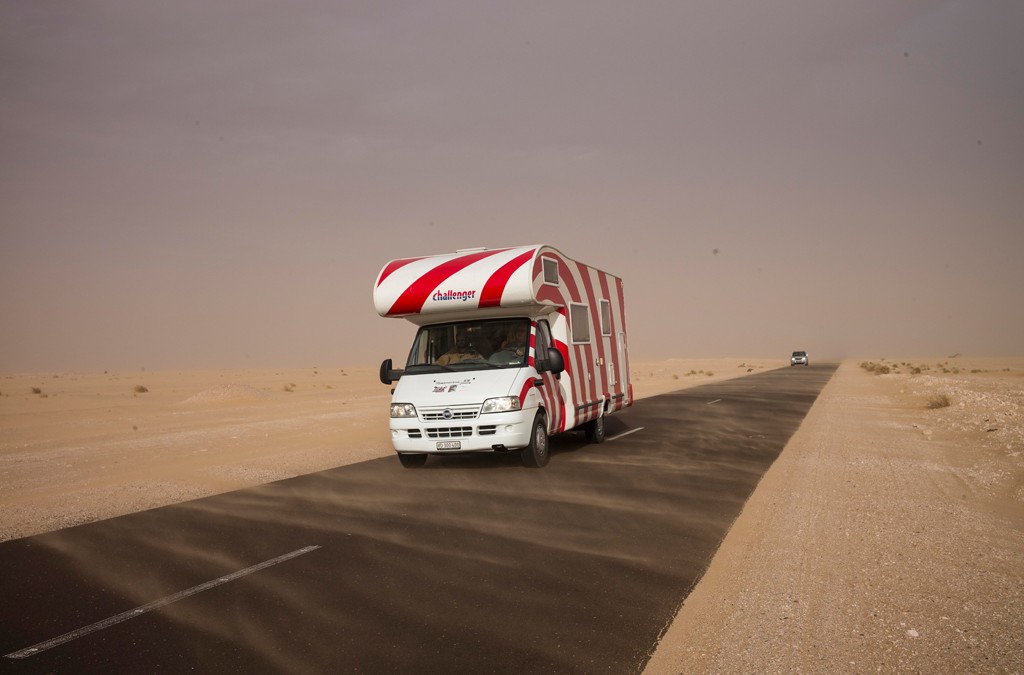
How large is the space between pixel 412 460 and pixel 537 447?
2018mm

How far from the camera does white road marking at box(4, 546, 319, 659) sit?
4.46 m

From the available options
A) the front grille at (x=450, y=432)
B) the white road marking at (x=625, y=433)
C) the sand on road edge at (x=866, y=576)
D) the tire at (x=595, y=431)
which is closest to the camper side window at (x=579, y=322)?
the tire at (x=595, y=431)

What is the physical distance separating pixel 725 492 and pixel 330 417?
16.0 m

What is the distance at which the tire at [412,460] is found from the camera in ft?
37.0

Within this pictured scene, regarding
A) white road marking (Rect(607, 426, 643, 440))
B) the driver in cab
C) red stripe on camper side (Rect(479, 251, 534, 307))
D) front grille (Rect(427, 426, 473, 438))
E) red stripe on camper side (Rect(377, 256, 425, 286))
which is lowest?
white road marking (Rect(607, 426, 643, 440))

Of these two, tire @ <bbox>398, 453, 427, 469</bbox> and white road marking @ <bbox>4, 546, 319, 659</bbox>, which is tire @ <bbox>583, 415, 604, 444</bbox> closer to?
tire @ <bbox>398, 453, 427, 469</bbox>

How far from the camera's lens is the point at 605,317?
585 inches

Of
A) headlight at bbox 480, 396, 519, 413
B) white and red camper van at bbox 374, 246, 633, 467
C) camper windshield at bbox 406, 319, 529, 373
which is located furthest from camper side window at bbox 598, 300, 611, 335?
headlight at bbox 480, 396, 519, 413

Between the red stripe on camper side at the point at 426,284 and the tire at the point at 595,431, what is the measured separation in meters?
4.13

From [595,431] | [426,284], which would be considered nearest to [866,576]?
[426,284]

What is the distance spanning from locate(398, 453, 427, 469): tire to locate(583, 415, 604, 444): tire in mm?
3744

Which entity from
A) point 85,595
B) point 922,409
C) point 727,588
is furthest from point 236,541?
point 922,409

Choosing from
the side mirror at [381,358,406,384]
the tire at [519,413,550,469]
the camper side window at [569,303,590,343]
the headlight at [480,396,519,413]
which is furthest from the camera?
the camper side window at [569,303,590,343]

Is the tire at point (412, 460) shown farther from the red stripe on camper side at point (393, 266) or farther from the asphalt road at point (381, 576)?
the red stripe on camper side at point (393, 266)
